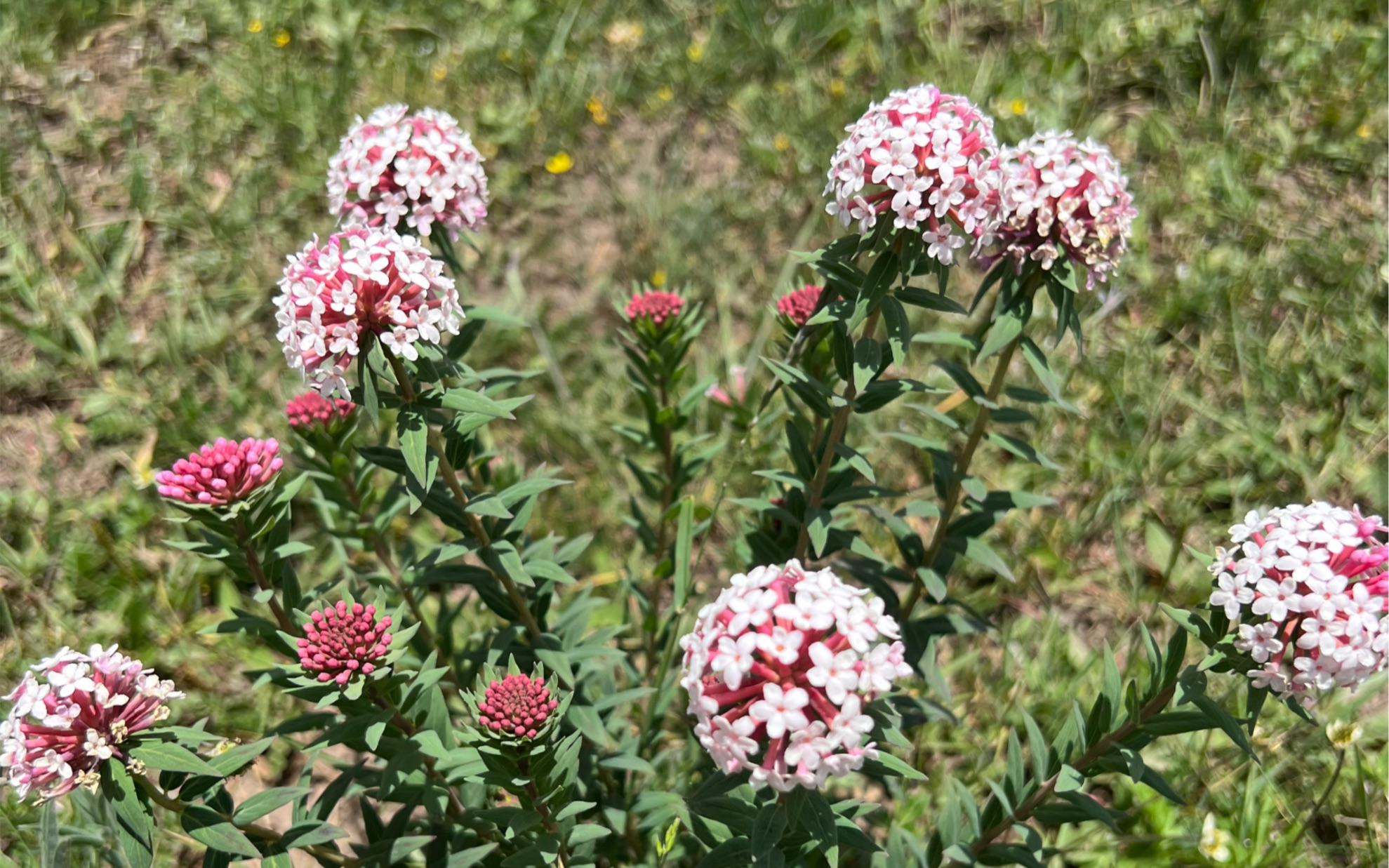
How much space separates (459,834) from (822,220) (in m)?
4.16

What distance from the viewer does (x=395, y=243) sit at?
101 inches

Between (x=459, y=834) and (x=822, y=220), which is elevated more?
(x=822, y=220)

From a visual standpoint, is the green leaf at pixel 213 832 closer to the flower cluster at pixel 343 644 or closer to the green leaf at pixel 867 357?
the flower cluster at pixel 343 644

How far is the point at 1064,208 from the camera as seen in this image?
2828 mm

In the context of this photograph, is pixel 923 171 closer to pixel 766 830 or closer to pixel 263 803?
pixel 766 830

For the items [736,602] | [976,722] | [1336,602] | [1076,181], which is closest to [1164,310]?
[976,722]

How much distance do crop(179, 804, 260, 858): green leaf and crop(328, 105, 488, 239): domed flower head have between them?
5.62 ft

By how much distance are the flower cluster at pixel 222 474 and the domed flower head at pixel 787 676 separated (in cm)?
139

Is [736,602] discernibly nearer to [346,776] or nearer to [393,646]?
[393,646]

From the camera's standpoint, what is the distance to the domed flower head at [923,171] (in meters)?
2.54

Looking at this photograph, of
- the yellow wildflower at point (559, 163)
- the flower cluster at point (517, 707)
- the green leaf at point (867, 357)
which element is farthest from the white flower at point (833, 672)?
the yellow wildflower at point (559, 163)

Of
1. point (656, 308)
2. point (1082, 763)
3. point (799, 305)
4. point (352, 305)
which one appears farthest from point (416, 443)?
point (1082, 763)

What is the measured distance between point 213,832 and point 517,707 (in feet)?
2.93

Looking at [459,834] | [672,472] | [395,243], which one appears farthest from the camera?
[672,472]
